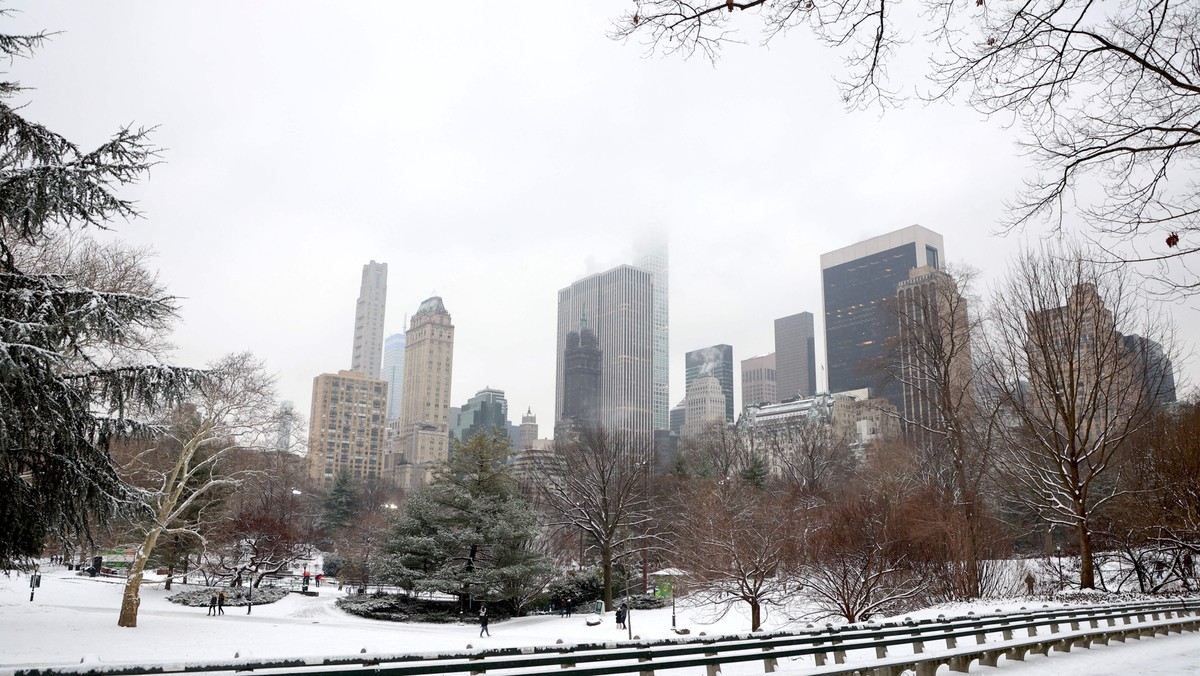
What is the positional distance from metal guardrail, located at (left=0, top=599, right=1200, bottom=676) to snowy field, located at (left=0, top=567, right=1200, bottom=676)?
15.6 inches

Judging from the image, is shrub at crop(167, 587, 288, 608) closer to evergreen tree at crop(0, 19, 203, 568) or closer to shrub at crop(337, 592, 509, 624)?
shrub at crop(337, 592, 509, 624)

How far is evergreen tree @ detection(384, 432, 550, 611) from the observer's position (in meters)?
33.6

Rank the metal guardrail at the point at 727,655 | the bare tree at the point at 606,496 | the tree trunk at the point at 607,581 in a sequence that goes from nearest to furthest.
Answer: the metal guardrail at the point at 727,655 → the tree trunk at the point at 607,581 → the bare tree at the point at 606,496

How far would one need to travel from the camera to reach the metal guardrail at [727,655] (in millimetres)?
7688

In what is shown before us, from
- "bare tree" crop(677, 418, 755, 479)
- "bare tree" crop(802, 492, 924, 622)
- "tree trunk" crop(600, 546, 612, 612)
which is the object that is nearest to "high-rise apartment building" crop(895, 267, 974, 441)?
"bare tree" crop(802, 492, 924, 622)

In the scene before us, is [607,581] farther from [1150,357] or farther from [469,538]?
[1150,357]

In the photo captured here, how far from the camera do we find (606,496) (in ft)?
129

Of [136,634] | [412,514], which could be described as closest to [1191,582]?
[412,514]

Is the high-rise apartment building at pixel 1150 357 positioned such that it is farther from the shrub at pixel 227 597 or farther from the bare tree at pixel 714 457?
the shrub at pixel 227 597

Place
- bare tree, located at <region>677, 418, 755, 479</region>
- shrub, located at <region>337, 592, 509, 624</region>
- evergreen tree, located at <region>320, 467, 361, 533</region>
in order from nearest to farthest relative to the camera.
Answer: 1. shrub, located at <region>337, 592, 509, 624</region>
2. bare tree, located at <region>677, 418, 755, 479</region>
3. evergreen tree, located at <region>320, 467, 361, 533</region>

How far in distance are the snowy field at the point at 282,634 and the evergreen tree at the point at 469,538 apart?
1.97 meters

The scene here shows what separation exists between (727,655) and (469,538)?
87.2ft

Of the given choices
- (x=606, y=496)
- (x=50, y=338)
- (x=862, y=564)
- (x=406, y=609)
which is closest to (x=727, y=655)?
(x=50, y=338)

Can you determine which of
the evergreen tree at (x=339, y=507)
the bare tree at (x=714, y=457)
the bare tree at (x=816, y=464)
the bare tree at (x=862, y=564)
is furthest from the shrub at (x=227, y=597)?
the evergreen tree at (x=339, y=507)
